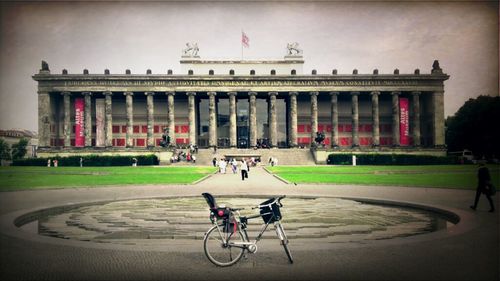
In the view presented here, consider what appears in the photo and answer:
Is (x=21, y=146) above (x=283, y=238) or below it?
above

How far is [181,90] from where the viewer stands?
3142 inches

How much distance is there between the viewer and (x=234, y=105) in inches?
3184

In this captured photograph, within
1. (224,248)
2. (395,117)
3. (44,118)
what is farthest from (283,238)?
(44,118)

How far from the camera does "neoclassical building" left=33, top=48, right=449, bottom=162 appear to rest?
78.6 meters

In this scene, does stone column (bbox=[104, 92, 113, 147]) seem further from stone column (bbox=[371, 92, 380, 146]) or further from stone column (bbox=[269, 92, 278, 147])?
stone column (bbox=[371, 92, 380, 146])

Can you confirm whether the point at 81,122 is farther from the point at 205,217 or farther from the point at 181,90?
the point at 205,217

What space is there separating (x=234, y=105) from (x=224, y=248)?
7319cm

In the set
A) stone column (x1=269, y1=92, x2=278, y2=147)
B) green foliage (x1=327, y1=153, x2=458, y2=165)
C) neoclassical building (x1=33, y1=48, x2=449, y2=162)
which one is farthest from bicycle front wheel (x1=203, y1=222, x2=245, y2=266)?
stone column (x1=269, y1=92, x2=278, y2=147)

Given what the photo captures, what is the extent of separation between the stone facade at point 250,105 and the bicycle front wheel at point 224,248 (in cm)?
7018

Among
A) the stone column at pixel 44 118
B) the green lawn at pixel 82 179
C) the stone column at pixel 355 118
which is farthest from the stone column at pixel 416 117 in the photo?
the stone column at pixel 44 118

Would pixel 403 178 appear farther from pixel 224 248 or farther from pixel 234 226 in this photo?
pixel 234 226

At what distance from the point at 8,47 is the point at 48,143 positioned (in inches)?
2918

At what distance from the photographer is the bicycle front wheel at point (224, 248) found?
7.98 metres

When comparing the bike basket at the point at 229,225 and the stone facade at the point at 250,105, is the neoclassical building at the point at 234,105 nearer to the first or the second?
the stone facade at the point at 250,105
